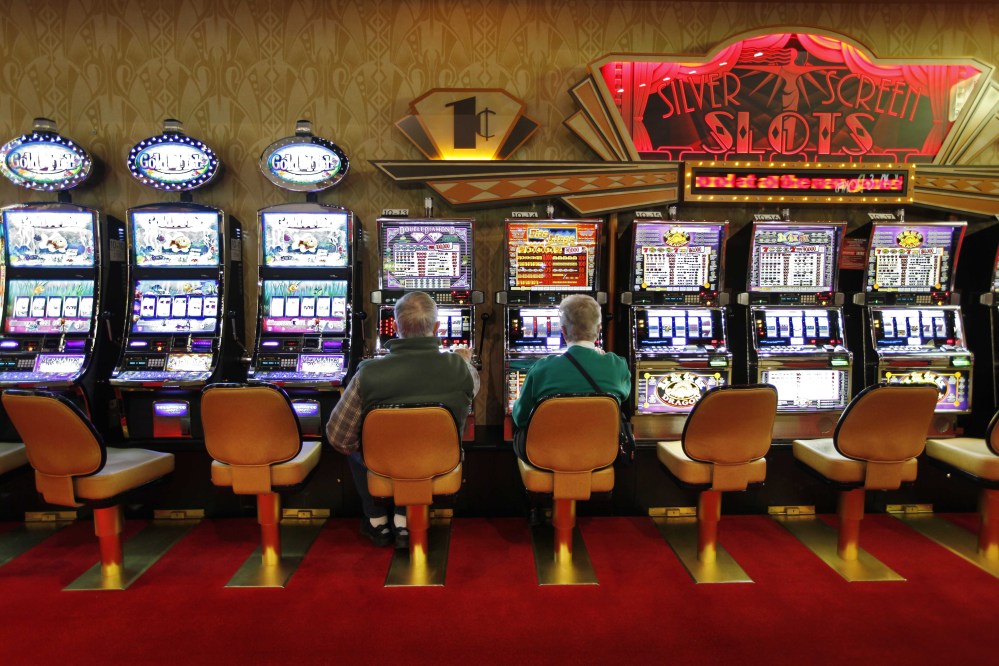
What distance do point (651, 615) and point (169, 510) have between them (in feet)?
10.7

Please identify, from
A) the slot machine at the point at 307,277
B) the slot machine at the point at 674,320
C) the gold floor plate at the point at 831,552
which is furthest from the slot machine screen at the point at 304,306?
the gold floor plate at the point at 831,552

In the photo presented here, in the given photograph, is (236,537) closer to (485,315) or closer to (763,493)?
(485,315)

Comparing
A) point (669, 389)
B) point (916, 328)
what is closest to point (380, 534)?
point (669, 389)

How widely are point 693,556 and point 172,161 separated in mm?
4590

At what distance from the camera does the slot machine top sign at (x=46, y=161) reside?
3.99m

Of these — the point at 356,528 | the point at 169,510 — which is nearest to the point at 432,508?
the point at 356,528

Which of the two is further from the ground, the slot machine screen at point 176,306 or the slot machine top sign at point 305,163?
the slot machine top sign at point 305,163

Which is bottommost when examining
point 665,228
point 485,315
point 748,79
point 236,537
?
point 236,537

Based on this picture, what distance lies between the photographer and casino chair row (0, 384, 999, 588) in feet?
8.72

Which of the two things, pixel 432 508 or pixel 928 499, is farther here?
pixel 928 499

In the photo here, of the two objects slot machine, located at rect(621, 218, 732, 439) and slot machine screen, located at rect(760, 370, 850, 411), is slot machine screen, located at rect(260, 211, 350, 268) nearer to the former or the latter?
slot machine, located at rect(621, 218, 732, 439)

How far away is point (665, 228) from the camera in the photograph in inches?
155

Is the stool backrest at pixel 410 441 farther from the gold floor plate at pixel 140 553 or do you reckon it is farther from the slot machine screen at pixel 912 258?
the slot machine screen at pixel 912 258

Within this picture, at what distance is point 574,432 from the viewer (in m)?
2.70
